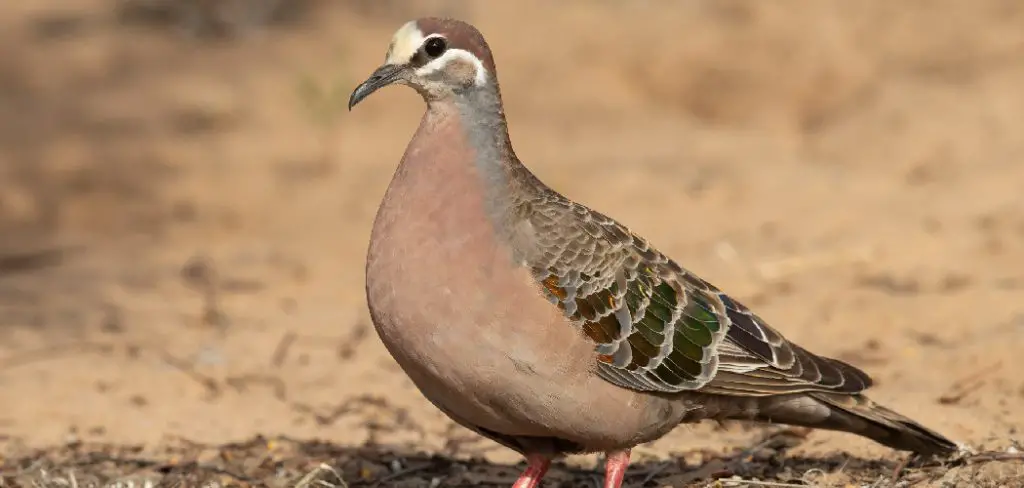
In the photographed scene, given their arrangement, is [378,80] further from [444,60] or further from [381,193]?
[381,193]

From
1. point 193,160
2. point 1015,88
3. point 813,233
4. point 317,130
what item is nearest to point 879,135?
point 1015,88

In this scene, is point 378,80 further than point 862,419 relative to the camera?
No

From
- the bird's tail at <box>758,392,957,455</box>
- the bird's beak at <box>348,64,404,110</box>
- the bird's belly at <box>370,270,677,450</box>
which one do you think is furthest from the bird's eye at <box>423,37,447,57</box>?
the bird's tail at <box>758,392,957,455</box>

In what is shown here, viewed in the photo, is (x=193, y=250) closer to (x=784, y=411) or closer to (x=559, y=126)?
(x=559, y=126)

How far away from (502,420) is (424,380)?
0.28m

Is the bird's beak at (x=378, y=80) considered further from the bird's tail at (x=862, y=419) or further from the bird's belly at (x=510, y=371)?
the bird's tail at (x=862, y=419)

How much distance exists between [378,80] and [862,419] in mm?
2098

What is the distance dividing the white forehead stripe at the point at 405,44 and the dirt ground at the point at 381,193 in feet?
5.67

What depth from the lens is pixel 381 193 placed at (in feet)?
36.3

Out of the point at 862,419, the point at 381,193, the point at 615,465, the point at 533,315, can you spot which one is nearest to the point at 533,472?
the point at 615,465

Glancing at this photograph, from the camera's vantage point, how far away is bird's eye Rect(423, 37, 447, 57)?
4.61 metres

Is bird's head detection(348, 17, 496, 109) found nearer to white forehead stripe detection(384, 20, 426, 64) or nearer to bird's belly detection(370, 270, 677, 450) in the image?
white forehead stripe detection(384, 20, 426, 64)

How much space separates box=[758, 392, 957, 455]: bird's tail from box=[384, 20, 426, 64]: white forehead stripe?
176 centimetres

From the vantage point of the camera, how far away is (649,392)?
474cm
